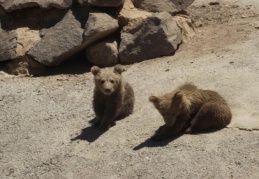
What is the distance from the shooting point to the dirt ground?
21.5 ft

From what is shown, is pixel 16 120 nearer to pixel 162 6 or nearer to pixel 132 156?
pixel 132 156

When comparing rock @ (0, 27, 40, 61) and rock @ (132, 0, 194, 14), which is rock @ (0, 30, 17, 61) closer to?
rock @ (0, 27, 40, 61)

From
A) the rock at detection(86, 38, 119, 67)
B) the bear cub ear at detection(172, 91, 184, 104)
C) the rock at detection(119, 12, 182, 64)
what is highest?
the bear cub ear at detection(172, 91, 184, 104)

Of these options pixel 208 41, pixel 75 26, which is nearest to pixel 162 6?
pixel 208 41

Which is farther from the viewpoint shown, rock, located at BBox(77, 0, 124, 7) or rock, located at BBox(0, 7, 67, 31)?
rock, located at BBox(0, 7, 67, 31)

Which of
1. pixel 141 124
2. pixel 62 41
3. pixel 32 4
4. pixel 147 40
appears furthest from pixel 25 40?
pixel 141 124

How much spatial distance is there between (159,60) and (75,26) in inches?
71.6

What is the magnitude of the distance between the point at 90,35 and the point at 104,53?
1.65 feet

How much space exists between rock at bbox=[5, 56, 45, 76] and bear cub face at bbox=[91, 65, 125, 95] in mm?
3127

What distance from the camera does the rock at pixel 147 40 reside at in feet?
34.1

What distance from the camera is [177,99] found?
6699mm

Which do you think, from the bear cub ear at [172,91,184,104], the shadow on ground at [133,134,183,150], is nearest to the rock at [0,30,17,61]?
the shadow on ground at [133,134,183,150]

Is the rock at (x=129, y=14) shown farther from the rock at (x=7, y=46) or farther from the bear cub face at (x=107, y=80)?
the bear cub face at (x=107, y=80)

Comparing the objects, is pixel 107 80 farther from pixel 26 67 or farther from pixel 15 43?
pixel 15 43
